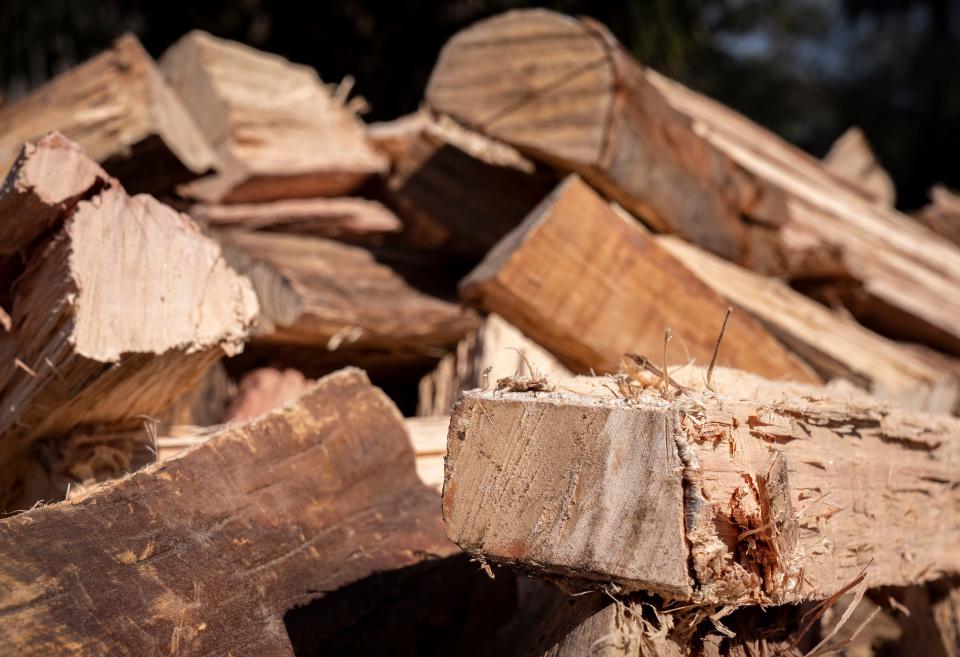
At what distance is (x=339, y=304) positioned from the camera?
103 inches

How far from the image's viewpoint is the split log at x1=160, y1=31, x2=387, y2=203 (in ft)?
10.3

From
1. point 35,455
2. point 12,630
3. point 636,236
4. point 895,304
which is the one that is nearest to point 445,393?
point 636,236

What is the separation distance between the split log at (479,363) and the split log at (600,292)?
13 centimetres

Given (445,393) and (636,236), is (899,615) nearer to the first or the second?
(636,236)

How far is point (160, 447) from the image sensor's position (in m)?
1.99

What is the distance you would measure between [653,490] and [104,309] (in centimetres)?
95

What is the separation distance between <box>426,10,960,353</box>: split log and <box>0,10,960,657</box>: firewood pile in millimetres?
11

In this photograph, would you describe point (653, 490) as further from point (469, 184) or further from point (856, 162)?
point (856, 162)

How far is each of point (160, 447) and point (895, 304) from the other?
99.6 inches

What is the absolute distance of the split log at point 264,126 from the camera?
3.13 m

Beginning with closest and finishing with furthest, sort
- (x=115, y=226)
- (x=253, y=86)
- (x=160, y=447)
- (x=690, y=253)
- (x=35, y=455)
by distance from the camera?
(x=115, y=226) < (x=35, y=455) < (x=160, y=447) < (x=690, y=253) < (x=253, y=86)

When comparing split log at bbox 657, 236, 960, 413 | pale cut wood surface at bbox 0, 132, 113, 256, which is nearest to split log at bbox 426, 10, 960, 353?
split log at bbox 657, 236, 960, 413

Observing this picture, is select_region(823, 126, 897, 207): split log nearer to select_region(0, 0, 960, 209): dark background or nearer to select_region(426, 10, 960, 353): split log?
select_region(426, 10, 960, 353): split log

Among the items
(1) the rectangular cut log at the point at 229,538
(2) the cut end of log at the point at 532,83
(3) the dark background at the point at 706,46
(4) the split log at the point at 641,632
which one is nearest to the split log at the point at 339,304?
(2) the cut end of log at the point at 532,83
